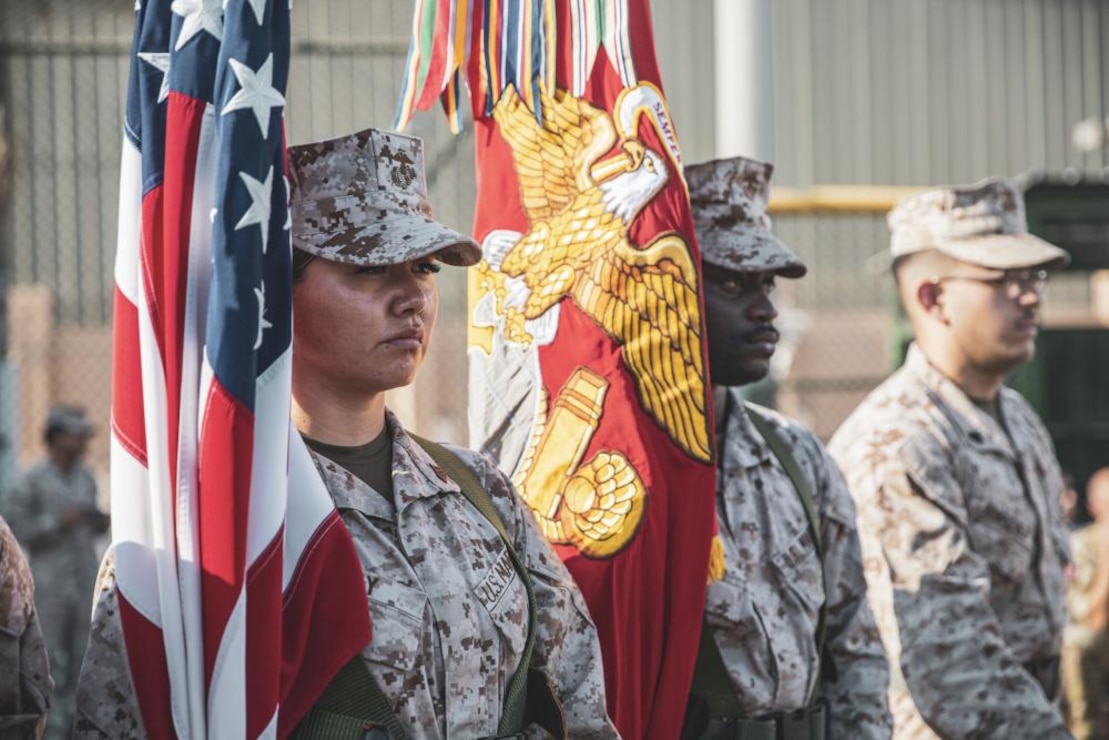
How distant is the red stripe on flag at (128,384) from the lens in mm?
2607

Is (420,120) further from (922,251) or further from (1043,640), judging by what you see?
(1043,640)

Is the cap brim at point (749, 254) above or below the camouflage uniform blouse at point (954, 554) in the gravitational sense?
above

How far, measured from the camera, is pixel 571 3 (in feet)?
12.5

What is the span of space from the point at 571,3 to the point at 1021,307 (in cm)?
170

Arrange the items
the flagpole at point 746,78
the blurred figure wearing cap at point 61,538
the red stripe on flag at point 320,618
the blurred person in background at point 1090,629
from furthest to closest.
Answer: the blurred figure wearing cap at point 61,538 < the blurred person in background at point 1090,629 < the flagpole at point 746,78 < the red stripe on flag at point 320,618

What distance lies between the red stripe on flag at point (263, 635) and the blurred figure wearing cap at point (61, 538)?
641cm

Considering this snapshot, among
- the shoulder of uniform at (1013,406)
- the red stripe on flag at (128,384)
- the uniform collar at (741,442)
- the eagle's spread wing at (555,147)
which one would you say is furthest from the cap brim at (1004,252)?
the red stripe on flag at (128,384)

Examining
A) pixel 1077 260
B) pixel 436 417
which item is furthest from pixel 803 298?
pixel 1077 260

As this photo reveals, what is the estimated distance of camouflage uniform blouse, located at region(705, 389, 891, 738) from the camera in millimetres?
3689

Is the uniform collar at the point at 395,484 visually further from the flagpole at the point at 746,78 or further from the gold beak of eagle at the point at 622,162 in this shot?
the flagpole at the point at 746,78

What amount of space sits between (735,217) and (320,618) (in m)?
1.78

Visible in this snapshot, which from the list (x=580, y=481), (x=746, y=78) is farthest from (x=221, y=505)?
(x=746, y=78)

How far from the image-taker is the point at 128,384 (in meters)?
2.63

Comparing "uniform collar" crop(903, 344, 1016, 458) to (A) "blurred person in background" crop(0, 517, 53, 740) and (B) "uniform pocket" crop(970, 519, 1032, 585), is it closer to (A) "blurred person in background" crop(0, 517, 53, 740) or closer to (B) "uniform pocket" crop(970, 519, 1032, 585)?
(B) "uniform pocket" crop(970, 519, 1032, 585)
